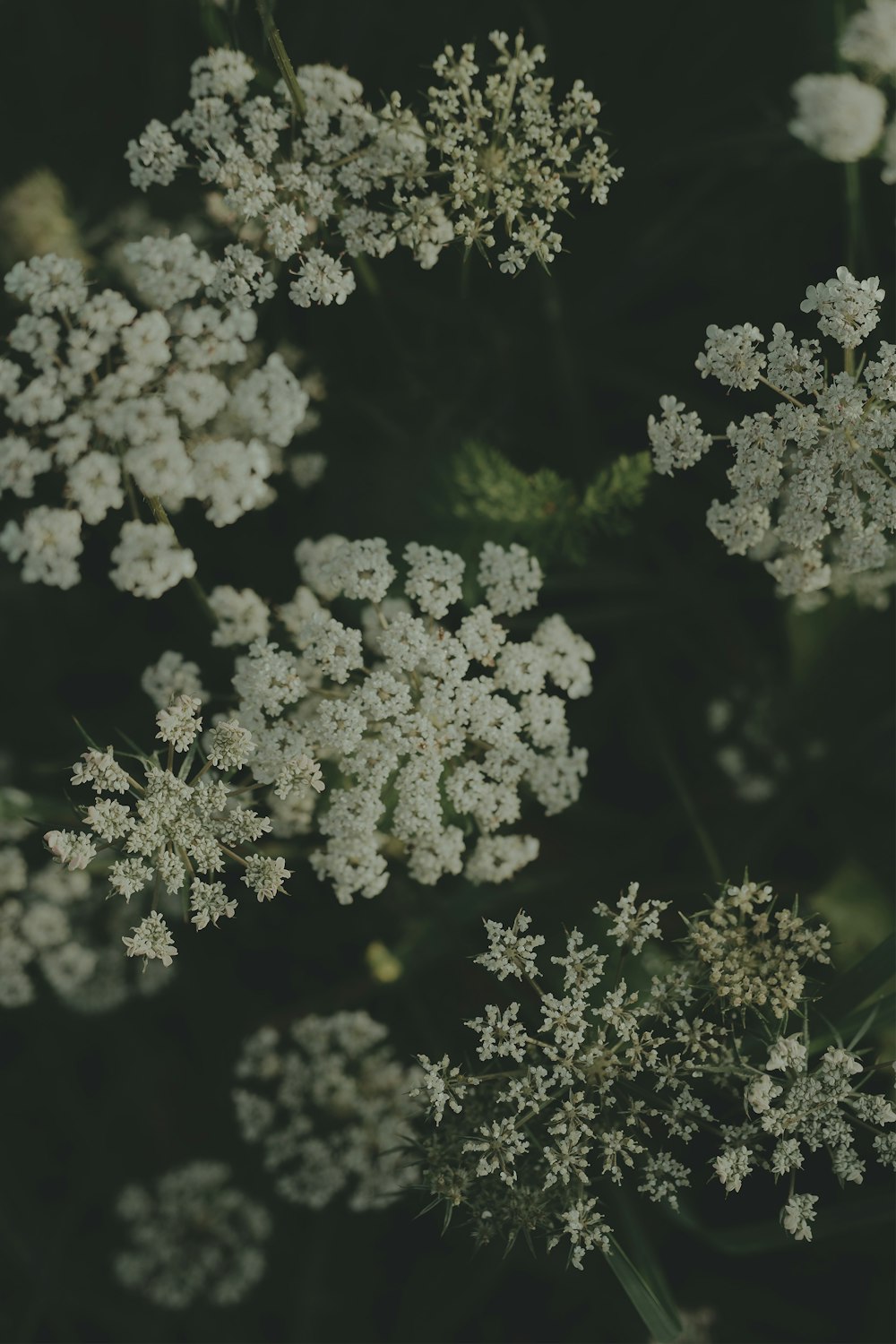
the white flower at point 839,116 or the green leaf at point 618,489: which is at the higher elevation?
the white flower at point 839,116

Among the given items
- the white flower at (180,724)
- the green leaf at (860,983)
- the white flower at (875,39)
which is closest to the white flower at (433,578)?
the white flower at (180,724)

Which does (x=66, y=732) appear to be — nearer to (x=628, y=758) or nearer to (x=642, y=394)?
(x=628, y=758)

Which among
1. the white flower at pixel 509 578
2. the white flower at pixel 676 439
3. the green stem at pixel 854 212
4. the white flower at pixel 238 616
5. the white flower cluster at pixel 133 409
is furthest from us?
the green stem at pixel 854 212

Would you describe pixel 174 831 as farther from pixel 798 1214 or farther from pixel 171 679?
pixel 798 1214

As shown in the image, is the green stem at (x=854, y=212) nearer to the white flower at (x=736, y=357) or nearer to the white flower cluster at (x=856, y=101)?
the white flower cluster at (x=856, y=101)

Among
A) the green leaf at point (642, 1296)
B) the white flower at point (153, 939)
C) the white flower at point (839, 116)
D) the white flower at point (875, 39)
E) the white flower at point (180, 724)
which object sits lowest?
the green leaf at point (642, 1296)

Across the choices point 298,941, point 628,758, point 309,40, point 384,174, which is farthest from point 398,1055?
point 309,40

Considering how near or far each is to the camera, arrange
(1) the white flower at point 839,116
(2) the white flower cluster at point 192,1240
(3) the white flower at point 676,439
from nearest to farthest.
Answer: (3) the white flower at point 676,439, (1) the white flower at point 839,116, (2) the white flower cluster at point 192,1240
